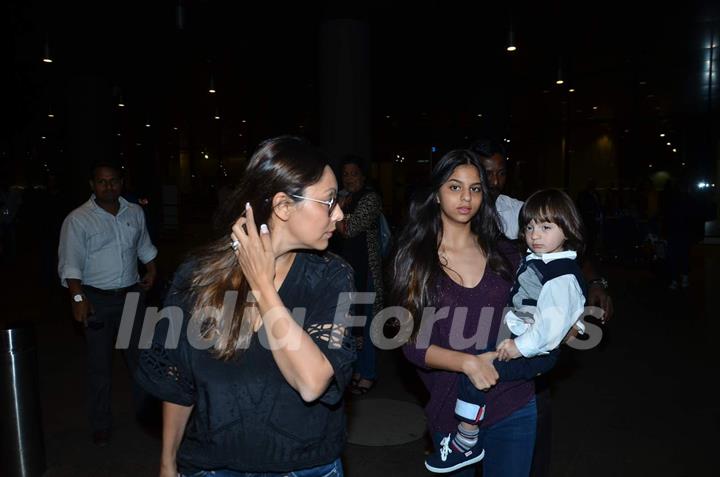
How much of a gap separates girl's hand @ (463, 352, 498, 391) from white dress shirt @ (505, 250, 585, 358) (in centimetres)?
15

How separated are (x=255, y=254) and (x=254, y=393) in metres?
0.46

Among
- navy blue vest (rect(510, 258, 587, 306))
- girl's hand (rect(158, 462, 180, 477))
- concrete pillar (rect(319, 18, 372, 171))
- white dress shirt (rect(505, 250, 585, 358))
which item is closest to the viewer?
girl's hand (rect(158, 462, 180, 477))

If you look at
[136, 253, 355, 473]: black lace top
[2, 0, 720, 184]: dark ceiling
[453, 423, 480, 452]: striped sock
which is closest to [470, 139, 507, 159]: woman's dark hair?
[453, 423, 480, 452]: striped sock

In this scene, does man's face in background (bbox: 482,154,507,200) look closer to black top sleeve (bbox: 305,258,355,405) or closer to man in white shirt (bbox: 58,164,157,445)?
black top sleeve (bbox: 305,258,355,405)

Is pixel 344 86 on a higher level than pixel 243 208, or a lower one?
higher

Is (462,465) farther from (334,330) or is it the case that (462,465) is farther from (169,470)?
(169,470)

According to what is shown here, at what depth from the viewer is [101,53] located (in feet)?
46.1

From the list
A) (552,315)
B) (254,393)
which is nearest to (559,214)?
(552,315)

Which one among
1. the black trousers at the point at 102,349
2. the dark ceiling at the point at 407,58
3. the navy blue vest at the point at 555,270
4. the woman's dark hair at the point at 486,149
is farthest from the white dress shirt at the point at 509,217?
the dark ceiling at the point at 407,58

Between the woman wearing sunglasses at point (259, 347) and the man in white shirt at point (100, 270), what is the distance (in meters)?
3.02

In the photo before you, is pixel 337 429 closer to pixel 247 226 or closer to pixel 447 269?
pixel 247 226

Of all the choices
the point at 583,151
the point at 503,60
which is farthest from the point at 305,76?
the point at 583,151

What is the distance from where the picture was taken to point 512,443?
2662 mm

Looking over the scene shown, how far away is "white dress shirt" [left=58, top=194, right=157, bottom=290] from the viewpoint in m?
4.60
